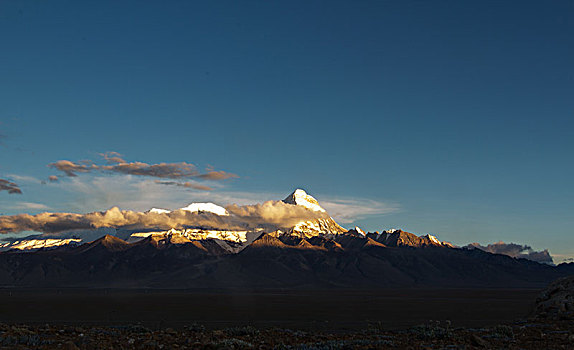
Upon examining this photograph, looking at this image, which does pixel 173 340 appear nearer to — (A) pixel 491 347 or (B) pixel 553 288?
(A) pixel 491 347

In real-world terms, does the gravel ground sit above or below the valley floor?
above

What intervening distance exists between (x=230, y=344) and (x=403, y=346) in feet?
19.6

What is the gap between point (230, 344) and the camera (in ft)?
57.2

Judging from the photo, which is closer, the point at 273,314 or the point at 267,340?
the point at 267,340

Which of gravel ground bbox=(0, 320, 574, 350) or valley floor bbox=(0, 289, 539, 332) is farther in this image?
valley floor bbox=(0, 289, 539, 332)

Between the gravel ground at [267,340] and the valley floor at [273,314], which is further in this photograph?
the valley floor at [273,314]

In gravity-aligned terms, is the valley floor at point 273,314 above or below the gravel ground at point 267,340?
below

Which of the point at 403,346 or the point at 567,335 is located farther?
the point at 567,335

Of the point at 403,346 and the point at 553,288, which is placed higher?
the point at 553,288

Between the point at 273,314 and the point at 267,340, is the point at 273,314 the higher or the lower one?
the lower one

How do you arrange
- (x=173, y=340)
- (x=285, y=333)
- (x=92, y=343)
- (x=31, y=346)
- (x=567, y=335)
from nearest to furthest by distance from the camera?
(x=31, y=346), (x=92, y=343), (x=173, y=340), (x=567, y=335), (x=285, y=333)

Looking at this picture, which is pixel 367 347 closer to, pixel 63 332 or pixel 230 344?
pixel 230 344

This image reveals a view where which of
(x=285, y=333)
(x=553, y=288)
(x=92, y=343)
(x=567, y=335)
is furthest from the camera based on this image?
(x=553, y=288)

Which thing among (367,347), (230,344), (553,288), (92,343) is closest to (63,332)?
(92,343)
